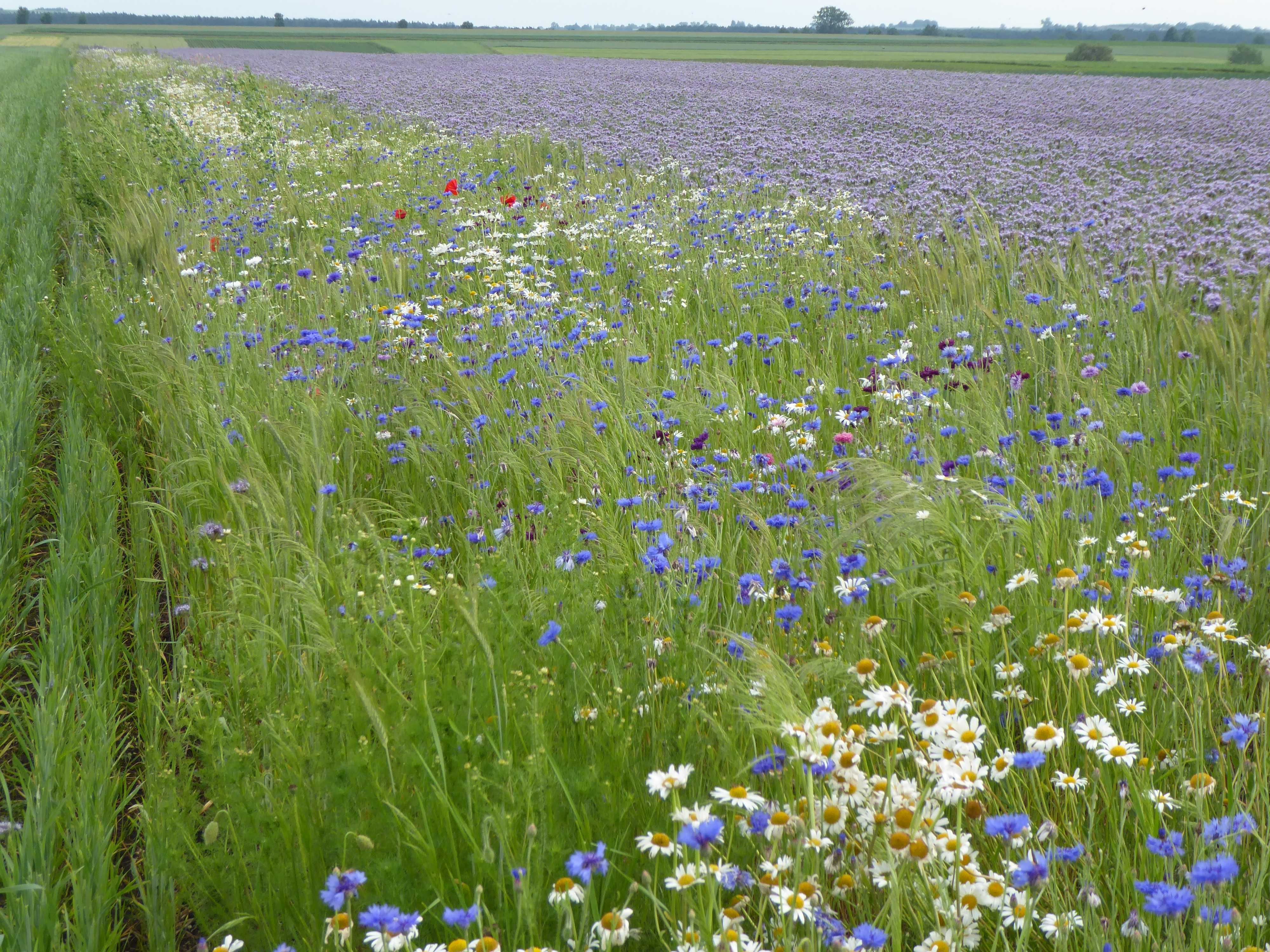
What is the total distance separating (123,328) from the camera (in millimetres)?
4664

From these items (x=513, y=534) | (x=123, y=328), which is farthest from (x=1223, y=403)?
(x=123, y=328)

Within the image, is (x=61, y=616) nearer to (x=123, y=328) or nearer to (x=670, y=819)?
(x=670, y=819)

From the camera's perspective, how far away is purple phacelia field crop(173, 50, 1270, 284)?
6.59m

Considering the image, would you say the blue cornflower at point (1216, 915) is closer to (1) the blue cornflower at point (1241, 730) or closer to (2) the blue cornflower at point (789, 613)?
(1) the blue cornflower at point (1241, 730)

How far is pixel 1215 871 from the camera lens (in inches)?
45.3

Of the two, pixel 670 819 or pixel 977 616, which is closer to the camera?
pixel 670 819

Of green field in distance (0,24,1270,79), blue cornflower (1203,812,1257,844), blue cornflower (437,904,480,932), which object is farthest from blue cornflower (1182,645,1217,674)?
green field in distance (0,24,1270,79)

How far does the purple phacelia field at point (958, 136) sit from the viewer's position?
6586 mm

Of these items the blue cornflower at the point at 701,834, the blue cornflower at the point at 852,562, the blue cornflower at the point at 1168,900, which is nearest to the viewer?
the blue cornflower at the point at 1168,900

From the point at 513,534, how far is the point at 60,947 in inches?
54.5

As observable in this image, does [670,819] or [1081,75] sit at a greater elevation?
[1081,75]

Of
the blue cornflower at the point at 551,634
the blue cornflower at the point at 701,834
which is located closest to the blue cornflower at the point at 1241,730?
the blue cornflower at the point at 701,834

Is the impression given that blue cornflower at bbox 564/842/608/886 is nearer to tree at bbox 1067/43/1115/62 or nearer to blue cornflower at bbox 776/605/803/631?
blue cornflower at bbox 776/605/803/631

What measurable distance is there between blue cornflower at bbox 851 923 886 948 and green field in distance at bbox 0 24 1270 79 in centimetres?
3819
